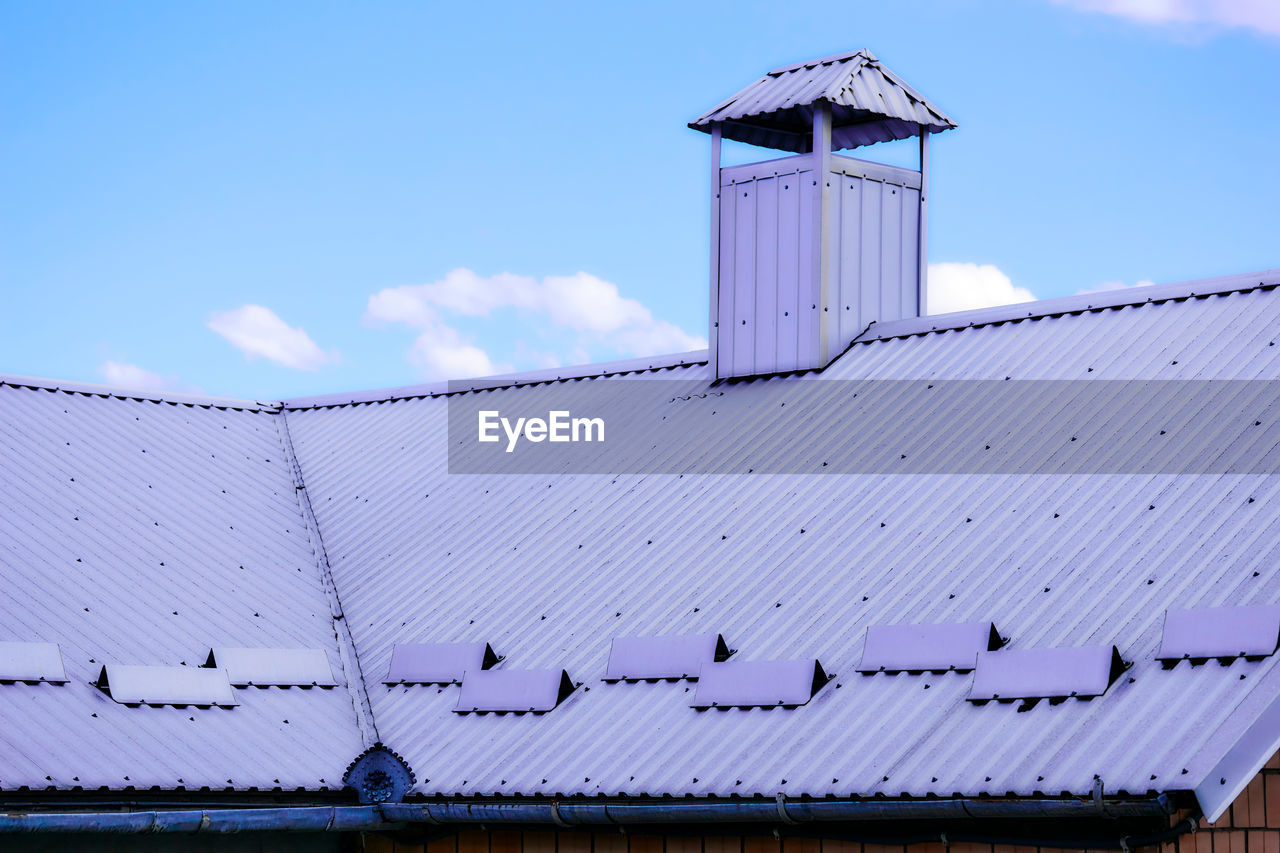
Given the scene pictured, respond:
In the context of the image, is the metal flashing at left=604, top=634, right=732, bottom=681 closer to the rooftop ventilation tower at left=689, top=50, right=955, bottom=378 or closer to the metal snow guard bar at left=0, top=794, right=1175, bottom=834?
the metal snow guard bar at left=0, top=794, right=1175, bottom=834

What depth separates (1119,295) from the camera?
17.7 m

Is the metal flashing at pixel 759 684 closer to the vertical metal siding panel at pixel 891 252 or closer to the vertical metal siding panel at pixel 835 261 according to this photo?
the vertical metal siding panel at pixel 835 261

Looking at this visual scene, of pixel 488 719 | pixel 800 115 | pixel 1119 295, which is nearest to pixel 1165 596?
pixel 1119 295

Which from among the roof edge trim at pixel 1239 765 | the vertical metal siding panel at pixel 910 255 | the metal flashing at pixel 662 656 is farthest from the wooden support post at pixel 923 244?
the roof edge trim at pixel 1239 765

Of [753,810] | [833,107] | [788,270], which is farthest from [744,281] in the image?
[753,810]

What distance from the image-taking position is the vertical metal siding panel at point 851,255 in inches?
→ 776

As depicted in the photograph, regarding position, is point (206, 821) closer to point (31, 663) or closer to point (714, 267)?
point (31, 663)

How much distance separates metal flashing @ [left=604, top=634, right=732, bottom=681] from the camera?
51.0 ft

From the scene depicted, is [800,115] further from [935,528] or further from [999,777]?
[999,777]

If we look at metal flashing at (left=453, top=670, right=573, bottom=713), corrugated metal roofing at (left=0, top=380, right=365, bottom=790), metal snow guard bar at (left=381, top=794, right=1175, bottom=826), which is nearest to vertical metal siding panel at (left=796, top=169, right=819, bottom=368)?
metal flashing at (left=453, top=670, right=573, bottom=713)

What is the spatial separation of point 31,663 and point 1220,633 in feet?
32.2

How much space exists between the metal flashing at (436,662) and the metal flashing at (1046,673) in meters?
5.14

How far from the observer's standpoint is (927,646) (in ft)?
47.0

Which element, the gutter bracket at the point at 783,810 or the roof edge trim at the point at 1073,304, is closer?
the gutter bracket at the point at 783,810
